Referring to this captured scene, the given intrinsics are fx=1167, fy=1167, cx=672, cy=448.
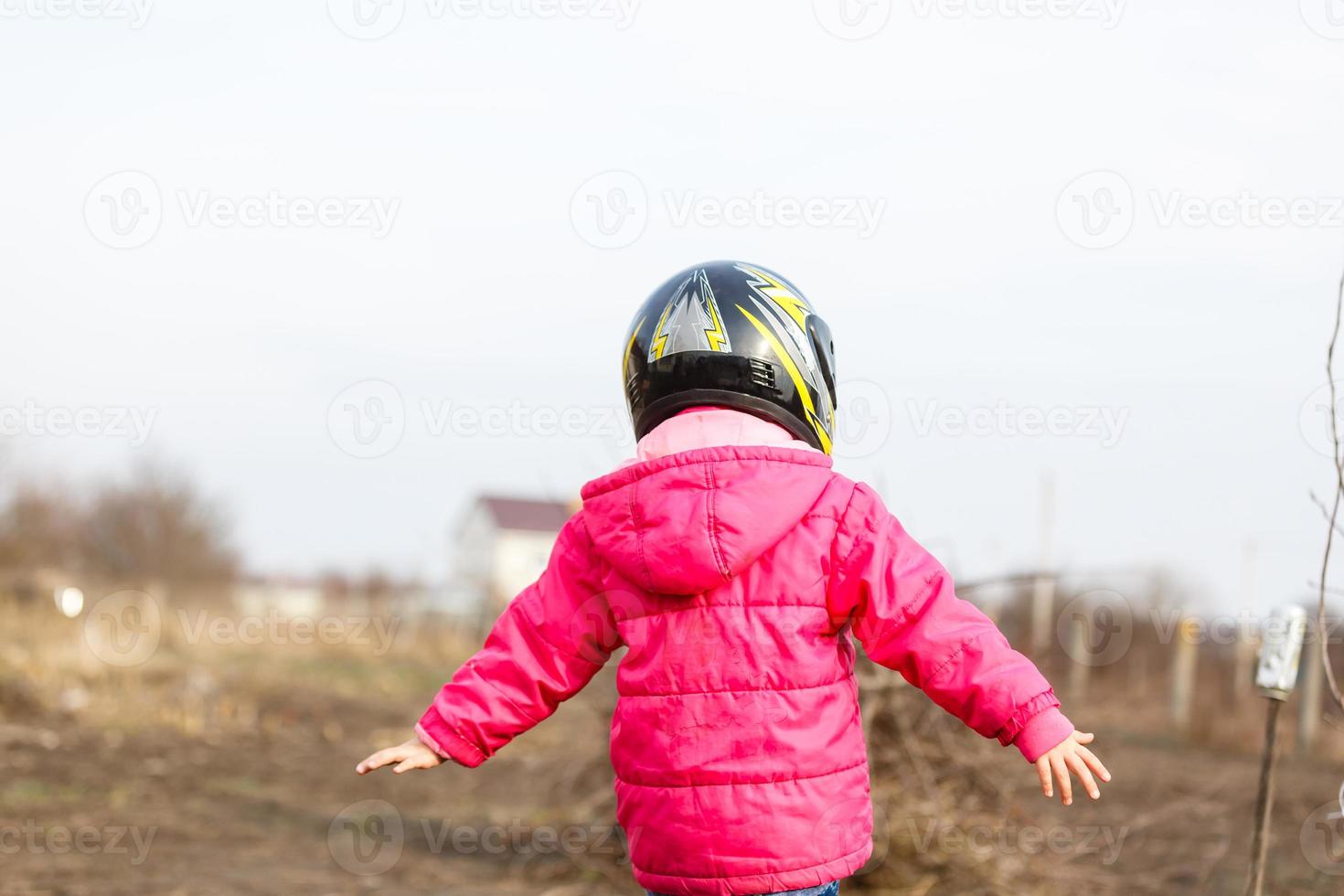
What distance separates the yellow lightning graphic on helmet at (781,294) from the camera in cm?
253

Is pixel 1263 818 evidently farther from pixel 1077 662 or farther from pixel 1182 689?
pixel 1077 662

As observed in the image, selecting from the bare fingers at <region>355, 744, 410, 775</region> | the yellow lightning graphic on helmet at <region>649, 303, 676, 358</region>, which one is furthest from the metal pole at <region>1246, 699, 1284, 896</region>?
the bare fingers at <region>355, 744, 410, 775</region>

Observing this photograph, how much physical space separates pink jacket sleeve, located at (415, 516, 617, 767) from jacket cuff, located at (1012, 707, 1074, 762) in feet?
2.76

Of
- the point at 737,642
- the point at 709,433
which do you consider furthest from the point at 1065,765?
the point at 709,433

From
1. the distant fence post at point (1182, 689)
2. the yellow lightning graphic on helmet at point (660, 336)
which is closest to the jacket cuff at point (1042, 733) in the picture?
the yellow lightning graphic on helmet at point (660, 336)

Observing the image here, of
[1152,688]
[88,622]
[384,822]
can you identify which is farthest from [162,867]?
[1152,688]

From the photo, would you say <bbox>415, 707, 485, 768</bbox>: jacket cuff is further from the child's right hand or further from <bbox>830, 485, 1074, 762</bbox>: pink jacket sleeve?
<bbox>830, 485, 1074, 762</bbox>: pink jacket sleeve

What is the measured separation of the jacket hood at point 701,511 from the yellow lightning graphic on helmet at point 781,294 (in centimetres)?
34

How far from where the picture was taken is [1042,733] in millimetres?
2145

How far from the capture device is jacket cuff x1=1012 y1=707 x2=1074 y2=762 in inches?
84.3

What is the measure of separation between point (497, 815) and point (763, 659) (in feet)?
16.4

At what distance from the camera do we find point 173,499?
3175 cm

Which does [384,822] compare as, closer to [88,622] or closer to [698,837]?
[698,837]

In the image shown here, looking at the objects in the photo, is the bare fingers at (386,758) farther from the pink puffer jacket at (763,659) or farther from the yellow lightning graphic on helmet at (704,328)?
the yellow lightning graphic on helmet at (704,328)
